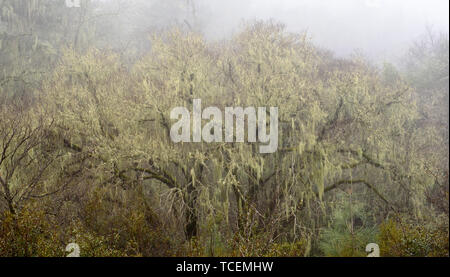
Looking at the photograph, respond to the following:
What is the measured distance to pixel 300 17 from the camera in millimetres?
37500

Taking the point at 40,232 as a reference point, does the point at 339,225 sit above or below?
below

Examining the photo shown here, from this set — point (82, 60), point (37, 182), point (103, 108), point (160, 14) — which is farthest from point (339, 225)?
point (160, 14)

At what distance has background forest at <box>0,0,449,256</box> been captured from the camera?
8055mm

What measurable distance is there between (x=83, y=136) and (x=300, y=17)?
3468 cm

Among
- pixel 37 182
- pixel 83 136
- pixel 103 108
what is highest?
pixel 103 108

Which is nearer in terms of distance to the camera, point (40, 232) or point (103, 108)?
point (40, 232)

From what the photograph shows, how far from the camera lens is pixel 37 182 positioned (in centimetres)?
803

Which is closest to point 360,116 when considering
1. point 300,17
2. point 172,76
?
point 172,76

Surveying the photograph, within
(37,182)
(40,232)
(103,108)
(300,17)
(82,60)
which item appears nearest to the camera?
(40,232)

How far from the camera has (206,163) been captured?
970cm

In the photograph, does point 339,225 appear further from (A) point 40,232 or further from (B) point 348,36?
(B) point 348,36

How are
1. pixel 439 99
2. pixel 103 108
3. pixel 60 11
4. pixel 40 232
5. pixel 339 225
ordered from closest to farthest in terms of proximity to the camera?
Answer: pixel 40 232
pixel 103 108
pixel 339 225
pixel 439 99
pixel 60 11

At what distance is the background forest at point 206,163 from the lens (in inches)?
317
